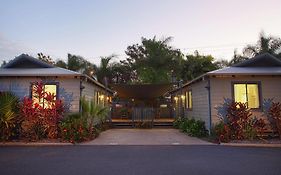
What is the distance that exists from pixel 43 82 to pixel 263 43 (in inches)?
768

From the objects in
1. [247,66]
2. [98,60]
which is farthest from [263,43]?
[98,60]

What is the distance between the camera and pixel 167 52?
1204 inches

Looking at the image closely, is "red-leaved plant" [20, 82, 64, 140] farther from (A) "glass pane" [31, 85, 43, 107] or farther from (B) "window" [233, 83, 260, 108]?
(B) "window" [233, 83, 260, 108]

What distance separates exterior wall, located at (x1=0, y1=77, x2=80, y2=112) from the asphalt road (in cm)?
348

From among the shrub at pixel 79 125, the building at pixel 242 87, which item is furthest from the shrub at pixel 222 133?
the shrub at pixel 79 125

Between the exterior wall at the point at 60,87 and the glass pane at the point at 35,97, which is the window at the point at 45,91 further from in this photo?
the exterior wall at the point at 60,87

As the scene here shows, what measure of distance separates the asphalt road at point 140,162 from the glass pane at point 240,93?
3.55 meters

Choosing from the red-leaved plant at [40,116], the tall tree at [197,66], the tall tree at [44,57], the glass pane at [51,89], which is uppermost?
the tall tree at [44,57]

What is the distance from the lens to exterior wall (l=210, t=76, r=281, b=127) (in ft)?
36.0

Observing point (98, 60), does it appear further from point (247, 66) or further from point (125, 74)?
point (247, 66)

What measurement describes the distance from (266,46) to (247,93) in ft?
41.8

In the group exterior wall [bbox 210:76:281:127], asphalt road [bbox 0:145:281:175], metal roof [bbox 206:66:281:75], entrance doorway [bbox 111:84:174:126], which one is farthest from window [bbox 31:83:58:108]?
exterior wall [bbox 210:76:281:127]

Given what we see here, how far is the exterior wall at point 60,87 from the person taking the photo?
11.2 metres
